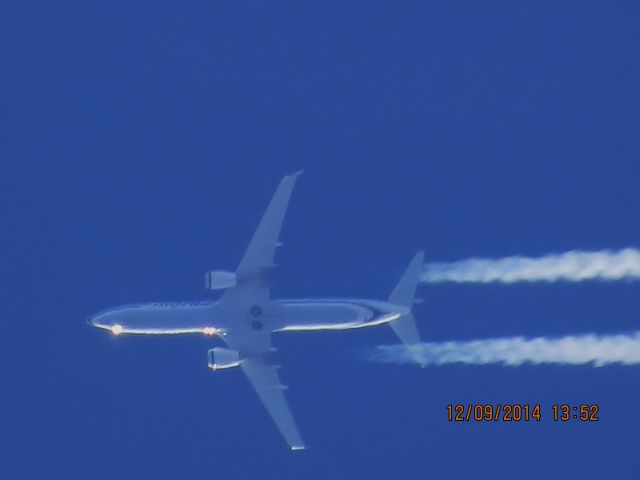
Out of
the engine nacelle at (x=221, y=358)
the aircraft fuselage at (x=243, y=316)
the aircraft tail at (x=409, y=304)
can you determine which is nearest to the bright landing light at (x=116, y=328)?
the aircraft fuselage at (x=243, y=316)

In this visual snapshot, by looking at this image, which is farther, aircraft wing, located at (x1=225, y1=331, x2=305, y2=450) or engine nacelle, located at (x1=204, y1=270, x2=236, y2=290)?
aircraft wing, located at (x1=225, y1=331, x2=305, y2=450)

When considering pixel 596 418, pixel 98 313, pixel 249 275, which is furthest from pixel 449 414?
pixel 98 313

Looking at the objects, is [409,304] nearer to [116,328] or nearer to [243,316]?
[243,316]

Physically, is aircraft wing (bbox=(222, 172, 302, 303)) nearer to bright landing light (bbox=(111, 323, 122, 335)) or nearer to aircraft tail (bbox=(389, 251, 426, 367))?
bright landing light (bbox=(111, 323, 122, 335))

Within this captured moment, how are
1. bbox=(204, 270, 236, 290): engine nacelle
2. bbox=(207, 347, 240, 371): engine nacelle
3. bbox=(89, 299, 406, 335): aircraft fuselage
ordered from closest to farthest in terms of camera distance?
bbox=(89, 299, 406, 335): aircraft fuselage
bbox=(204, 270, 236, 290): engine nacelle
bbox=(207, 347, 240, 371): engine nacelle

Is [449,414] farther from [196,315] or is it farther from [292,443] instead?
[196,315]

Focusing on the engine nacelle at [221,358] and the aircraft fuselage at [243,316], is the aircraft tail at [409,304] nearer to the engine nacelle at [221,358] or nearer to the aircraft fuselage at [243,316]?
the aircraft fuselage at [243,316]

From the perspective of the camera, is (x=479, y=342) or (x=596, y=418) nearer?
(x=479, y=342)

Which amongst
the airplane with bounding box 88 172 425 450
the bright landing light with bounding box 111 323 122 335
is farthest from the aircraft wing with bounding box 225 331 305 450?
the bright landing light with bounding box 111 323 122 335
